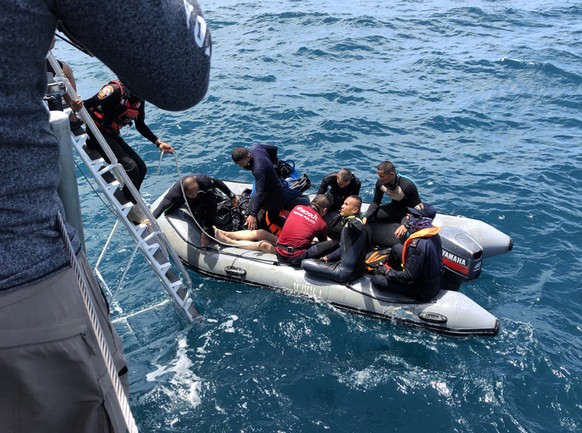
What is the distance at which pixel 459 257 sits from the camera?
7.16 meters

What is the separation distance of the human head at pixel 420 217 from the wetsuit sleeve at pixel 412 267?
1.21ft

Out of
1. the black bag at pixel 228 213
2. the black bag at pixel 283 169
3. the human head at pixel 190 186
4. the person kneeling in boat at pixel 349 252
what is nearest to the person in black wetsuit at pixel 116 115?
the human head at pixel 190 186

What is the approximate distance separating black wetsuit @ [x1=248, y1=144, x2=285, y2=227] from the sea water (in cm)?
149

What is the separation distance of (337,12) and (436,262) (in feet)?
57.7

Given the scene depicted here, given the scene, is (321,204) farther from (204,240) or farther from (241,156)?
(204,240)

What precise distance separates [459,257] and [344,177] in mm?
2139

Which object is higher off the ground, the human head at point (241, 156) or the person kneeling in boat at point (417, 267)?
the human head at point (241, 156)

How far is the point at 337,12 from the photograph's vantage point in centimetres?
2186

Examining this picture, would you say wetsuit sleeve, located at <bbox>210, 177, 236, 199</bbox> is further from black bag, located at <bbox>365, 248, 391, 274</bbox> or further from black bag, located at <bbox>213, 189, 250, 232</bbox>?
black bag, located at <bbox>365, 248, 391, 274</bbox>

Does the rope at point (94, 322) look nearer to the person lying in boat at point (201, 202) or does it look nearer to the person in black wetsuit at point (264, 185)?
the person in black wetsuit at point (264, 185)

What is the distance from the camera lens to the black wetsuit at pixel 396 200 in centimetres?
796

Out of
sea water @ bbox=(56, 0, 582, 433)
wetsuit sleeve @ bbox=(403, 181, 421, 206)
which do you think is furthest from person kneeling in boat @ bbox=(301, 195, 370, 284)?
wetsuit sleeve @ bbox=(403, 181, 421, 206)

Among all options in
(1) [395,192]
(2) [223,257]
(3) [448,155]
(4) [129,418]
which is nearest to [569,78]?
(3) [448,155]

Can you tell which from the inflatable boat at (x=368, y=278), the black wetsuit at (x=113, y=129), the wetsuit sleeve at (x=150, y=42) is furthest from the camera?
the black wetsuit at (x=113, y=129)
